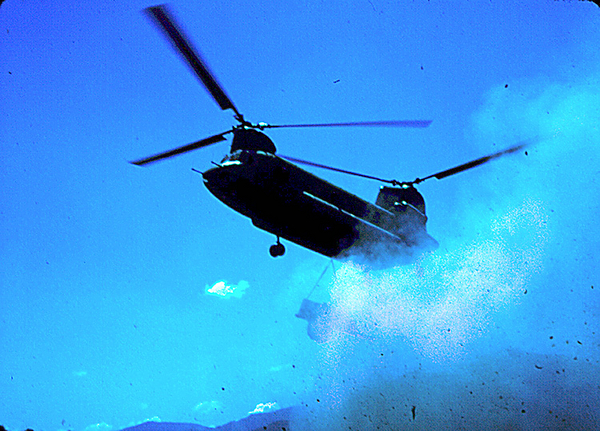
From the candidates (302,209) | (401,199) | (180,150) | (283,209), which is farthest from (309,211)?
(401,199)

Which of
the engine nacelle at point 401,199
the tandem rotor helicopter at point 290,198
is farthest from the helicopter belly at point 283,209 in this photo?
the engine nacelle at point 401,199

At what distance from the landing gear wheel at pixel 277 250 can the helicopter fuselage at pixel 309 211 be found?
37cm

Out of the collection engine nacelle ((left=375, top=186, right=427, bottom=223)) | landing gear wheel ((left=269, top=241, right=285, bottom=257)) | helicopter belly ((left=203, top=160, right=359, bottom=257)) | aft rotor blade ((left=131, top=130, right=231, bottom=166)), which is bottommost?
landing gear wheel ((left=269, top=241, right=285, bottom=257))

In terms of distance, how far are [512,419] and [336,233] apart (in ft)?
84.5

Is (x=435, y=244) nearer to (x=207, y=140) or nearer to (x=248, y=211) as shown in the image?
(x=248, y=211)

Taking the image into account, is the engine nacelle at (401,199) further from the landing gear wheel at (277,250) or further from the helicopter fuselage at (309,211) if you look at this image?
the landing gear wheel at (277,250)

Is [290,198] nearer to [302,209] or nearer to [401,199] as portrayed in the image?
[302,209]

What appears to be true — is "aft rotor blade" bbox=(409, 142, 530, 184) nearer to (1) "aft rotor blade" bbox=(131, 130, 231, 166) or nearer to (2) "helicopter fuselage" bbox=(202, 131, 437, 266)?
(2) "helicopter fuselage" bbox=(202, 131, 437, 266)

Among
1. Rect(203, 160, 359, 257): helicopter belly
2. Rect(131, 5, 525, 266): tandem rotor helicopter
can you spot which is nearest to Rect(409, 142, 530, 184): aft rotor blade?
Rect(131, 5, 525, 266): tandem rotor helicopter

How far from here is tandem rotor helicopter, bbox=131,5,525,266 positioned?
41.3 feet

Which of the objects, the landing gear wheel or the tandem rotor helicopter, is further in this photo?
the landing gear wheel

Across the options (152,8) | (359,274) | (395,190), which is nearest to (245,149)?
(152,8)

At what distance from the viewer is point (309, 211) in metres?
14.1

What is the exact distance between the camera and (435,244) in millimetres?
18984
